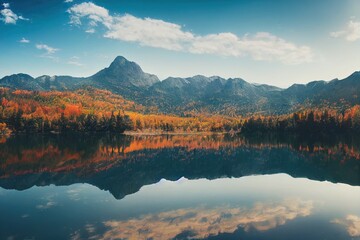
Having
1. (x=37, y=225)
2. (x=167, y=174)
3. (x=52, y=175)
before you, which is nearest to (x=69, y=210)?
(x=37, y=225)

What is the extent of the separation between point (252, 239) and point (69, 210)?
57.7 ft

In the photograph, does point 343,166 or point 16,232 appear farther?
point 343,166

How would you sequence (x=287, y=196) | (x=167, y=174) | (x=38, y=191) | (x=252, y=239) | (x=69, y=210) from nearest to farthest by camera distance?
(x=252, y=239)
(x=69, y=210)
(x=287, y=196)
(x=38, y=191)
(x=167, y=174)

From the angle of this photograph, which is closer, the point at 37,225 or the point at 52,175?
the point at 37,225

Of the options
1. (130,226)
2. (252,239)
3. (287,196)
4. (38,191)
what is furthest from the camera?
(38,191)

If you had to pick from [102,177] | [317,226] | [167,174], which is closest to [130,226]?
[317,226]

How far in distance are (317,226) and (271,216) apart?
154 inches

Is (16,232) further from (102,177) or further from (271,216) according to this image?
(102,177)

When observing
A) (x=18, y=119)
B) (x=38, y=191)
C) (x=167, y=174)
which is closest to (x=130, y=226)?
(x=38, y=191)

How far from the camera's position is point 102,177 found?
154 ft

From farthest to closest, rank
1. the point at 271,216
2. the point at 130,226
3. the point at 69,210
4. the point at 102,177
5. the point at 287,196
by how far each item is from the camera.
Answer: the point at 102,177 → the point at 287,196 → the point at 69,210 → the point at 271,216 → the point at 130,226

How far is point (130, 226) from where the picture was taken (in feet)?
77.7

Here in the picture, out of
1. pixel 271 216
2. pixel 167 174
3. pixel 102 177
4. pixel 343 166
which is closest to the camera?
pixel 271 216

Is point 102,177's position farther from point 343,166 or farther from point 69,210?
point 343,166
